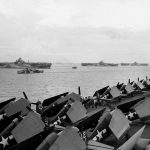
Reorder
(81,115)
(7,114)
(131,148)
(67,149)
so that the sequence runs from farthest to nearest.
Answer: (7,114) → (81,115) → (131,148) → (67,149)

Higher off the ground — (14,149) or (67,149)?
(67,149)

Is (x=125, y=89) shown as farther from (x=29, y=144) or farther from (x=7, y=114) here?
(x=29, y=144)

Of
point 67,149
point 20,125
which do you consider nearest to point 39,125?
point 20,125

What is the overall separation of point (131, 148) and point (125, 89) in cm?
1559

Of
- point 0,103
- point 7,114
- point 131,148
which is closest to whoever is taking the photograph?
point 131,148

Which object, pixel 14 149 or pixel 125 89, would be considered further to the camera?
pixel 125 89

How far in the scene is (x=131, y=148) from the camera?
714cm

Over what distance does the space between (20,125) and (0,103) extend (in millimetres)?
6684

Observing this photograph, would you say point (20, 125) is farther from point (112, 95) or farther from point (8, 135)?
point (112, 95)

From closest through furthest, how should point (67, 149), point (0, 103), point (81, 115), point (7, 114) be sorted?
1. point (67, 149)
2. point (81, 115)
3. point (7, 114)
4. point (0, 103)

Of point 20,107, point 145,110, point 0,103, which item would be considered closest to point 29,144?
point 20,107

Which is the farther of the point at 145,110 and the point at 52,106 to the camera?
the point at 52,106

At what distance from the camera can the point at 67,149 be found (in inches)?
259

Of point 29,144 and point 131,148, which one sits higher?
point 131,148
